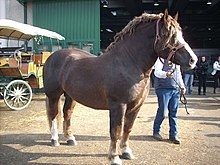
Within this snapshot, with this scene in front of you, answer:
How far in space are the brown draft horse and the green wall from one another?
8.34 meters

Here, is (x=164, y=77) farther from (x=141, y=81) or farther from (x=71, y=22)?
(x=71, y=22)

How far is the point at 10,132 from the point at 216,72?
31.1ft

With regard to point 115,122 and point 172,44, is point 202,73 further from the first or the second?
point 115,122

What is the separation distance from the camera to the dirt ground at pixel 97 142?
337cm

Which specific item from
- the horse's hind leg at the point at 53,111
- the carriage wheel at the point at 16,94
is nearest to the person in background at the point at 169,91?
the horse's hind leg at the point at 53,111

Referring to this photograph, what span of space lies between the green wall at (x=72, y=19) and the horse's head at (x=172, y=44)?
8.80 metres

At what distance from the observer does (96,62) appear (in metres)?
3.26

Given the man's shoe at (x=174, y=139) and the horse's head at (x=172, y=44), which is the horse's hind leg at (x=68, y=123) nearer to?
the man's shoe at (x=174, y=139)

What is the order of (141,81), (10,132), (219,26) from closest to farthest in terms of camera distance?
1. (141,81)
2. (10,132)
3. (219,26)

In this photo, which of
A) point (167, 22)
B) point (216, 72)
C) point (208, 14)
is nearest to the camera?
point (167, 22)

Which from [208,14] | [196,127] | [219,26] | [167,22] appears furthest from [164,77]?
[219,26]

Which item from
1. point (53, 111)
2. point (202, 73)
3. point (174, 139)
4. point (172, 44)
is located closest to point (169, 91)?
point (174, 139)

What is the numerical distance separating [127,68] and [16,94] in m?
5.00

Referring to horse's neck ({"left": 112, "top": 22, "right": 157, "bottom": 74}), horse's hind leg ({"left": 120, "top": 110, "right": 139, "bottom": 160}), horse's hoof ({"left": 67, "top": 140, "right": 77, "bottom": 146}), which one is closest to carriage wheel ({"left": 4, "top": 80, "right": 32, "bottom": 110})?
horse's hoof ({"left": 67, "top": 140, "right": 77, "bottom": 146})
